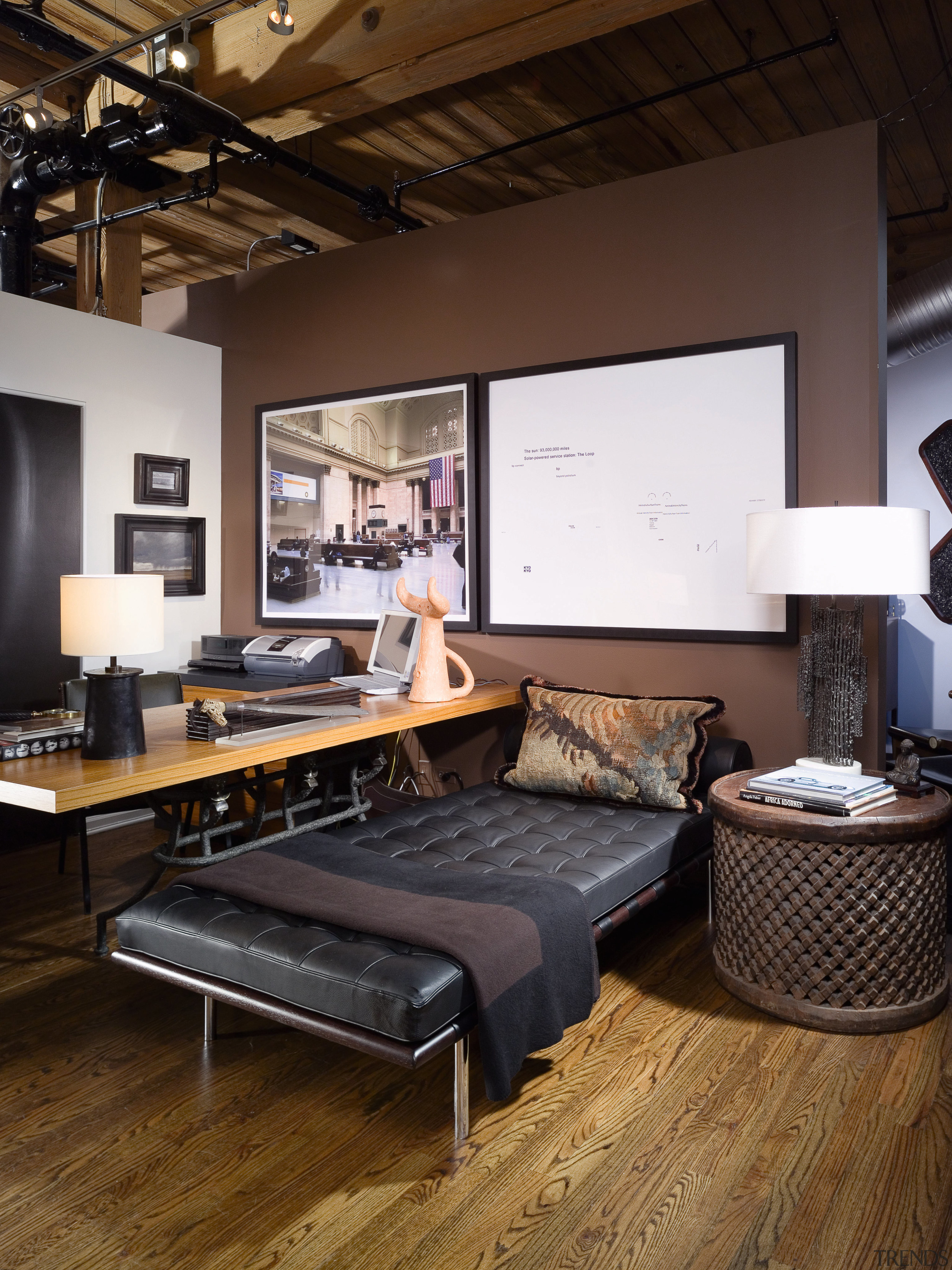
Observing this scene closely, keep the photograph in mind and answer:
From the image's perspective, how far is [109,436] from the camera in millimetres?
4547

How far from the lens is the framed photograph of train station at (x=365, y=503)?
4.31 meters

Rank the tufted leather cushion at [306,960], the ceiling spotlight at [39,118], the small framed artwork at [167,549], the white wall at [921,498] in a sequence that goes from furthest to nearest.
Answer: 1. the white wall at [921,498]
2. the small framed artwork at [167,549]
3. the ceiling spotlight at [39,118]
4. the tufted leather cushion at [306,960]

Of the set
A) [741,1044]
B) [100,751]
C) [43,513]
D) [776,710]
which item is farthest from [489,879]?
[43,513]

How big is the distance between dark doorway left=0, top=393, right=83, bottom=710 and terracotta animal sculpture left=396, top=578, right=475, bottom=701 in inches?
70.0

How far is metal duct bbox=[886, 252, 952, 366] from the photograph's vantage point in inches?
188

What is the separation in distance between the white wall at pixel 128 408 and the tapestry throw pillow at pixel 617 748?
2340mm

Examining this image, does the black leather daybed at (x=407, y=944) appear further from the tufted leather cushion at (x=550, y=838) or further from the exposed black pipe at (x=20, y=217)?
the exposed black pipe at (x=20, y=217)

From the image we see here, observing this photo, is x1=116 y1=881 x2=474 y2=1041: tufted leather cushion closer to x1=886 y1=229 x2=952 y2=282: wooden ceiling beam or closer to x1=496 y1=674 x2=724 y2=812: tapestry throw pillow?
x1=496 y1=674 x2=724 y2=812: tapestry throw pillow

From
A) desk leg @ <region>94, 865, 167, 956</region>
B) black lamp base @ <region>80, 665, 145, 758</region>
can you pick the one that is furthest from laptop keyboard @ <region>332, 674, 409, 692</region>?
black lamp base @ <region>80, 665, 145, 758</region>

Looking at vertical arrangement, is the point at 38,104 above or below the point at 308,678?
above

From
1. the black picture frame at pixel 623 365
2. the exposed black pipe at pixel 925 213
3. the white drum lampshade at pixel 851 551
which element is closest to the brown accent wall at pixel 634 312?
the black picture frame at pixel 623 365

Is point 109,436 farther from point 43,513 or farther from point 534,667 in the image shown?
point 534,667

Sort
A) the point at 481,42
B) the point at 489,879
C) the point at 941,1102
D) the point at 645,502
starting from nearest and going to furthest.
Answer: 1. the point at 941,1102
2. the point at 489,879
3. the point at 481,42
4. the point at 645,502

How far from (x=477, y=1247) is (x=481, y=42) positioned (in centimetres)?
352
